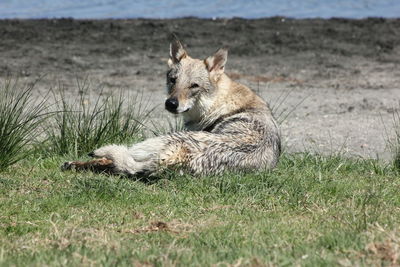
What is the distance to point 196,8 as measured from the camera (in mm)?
26875

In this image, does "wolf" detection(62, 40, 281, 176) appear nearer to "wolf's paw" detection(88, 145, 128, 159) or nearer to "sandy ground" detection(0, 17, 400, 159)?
"wolf's paw" detection(88, 145, 128, 159)

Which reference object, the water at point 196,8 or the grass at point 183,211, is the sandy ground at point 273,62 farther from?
the water at point 196,8

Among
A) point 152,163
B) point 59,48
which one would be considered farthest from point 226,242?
point 59,48

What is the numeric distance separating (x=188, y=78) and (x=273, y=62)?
8.89 meters

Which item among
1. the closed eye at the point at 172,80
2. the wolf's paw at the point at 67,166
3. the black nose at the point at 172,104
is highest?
the closed eye at the point at 172,80

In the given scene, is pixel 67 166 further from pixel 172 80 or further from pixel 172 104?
pixel 172 80

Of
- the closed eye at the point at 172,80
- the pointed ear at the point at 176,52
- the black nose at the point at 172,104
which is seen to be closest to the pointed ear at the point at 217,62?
the pointed ear at the point at 176,52

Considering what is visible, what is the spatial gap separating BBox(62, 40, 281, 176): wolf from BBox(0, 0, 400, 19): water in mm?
15115

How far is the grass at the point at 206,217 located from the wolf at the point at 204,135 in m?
0.17

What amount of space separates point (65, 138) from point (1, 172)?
1251 mm

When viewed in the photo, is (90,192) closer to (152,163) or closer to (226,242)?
(152,163)

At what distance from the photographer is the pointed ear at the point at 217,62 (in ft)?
31.9

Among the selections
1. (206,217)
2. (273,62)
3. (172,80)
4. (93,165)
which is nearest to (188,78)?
(172,80)

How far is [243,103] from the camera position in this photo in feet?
31.3
